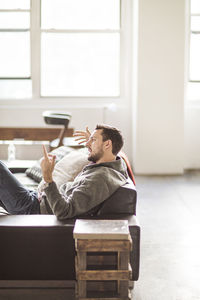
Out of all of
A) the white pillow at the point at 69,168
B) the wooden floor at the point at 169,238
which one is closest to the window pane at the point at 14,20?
the wooden floor at the point at 169,238

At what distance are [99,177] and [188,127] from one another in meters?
4.54

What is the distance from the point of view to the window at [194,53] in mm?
6746

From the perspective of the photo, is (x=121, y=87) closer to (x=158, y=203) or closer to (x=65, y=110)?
(x=65, y=110)

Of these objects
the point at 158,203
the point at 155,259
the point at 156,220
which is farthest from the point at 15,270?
the point at 158,203

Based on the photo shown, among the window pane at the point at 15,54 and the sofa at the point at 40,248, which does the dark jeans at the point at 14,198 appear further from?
the window pane at the point at 15,54

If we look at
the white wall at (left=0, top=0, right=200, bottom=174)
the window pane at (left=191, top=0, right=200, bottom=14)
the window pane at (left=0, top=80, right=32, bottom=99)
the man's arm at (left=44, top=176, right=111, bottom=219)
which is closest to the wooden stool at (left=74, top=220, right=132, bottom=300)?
the man's arm at (left=44, top=176, right=111, bottom=219)

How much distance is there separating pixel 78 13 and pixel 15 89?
4.98ft

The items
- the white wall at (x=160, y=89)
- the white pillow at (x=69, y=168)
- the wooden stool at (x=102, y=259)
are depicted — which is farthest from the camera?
the white wall at (x=160, y=89)

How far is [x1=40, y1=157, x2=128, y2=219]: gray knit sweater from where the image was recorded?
2.46 metres

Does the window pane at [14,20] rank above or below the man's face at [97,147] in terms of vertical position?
above

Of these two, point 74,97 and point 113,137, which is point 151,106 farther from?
point 113,137

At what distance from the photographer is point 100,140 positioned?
2799 millimetres

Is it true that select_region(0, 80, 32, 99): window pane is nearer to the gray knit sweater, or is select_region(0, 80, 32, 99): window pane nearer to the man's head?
the man's head

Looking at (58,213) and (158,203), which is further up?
(58,213)
